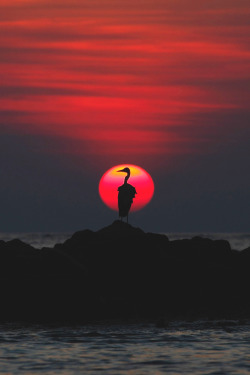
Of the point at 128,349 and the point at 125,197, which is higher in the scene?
the point at 125,197

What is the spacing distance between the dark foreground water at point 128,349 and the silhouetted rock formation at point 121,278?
1492 millimetres

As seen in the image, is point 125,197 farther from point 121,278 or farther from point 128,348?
point 128,348

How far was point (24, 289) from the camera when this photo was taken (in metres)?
25.8

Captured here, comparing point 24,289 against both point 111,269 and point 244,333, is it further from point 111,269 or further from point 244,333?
point 244,333

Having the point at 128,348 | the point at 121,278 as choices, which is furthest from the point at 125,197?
the point at 128,348

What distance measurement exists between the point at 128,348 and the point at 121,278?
21.2ft

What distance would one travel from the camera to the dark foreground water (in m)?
18.8

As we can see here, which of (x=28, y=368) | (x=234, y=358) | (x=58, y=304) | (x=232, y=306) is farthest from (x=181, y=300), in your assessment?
(x=28, y=368)

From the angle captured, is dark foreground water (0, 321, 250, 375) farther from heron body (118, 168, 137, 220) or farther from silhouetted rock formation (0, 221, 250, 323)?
heron body (118, 168, 137, 220)

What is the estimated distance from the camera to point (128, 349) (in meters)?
20.9

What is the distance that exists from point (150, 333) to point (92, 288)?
340cm

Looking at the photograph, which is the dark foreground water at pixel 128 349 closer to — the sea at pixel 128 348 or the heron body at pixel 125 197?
the sea at pixel 128 348

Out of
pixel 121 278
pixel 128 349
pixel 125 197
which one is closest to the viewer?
pixel 128 349

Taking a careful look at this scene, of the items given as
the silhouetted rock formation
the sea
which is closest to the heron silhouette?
the silhouetted rock formation
